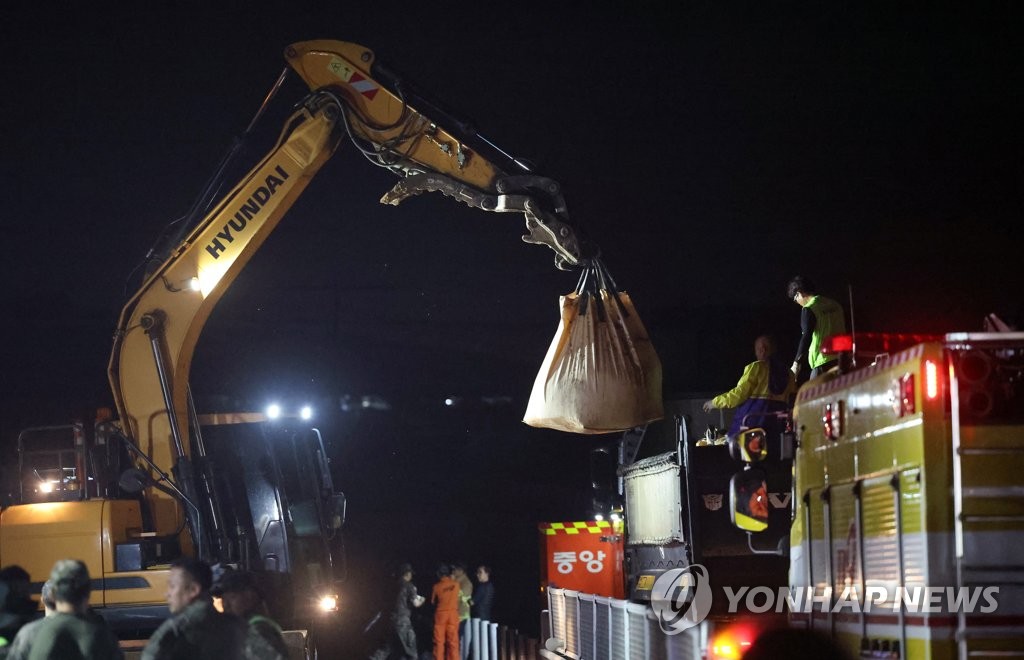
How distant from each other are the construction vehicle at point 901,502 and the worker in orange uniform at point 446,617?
9486mm

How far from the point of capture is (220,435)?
13188 mm

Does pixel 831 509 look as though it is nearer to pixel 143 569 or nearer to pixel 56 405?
pixel 143 569

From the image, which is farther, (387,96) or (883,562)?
(387,96)

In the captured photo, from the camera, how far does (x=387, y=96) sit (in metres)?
12.8

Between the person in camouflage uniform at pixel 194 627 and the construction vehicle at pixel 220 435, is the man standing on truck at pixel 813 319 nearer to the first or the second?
the construction vehicle at pixel 220 435

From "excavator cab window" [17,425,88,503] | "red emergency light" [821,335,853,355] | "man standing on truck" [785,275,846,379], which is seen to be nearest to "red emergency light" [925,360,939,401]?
"red emergency light" [821,335,853,355]

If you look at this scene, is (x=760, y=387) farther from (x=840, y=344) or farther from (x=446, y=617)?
(x=446, y=617)

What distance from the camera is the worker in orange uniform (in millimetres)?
18031

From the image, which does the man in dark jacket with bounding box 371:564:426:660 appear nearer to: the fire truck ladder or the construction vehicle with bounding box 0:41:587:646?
the construction vehicle with bounding box 0:41:587:646

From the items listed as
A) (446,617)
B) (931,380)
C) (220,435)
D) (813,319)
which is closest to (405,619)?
(446,617)

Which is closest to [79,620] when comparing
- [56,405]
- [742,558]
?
[742,558]

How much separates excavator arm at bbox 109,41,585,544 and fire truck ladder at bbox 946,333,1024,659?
7002 mm

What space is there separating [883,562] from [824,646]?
10.8ft

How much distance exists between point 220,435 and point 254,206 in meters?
2.29
